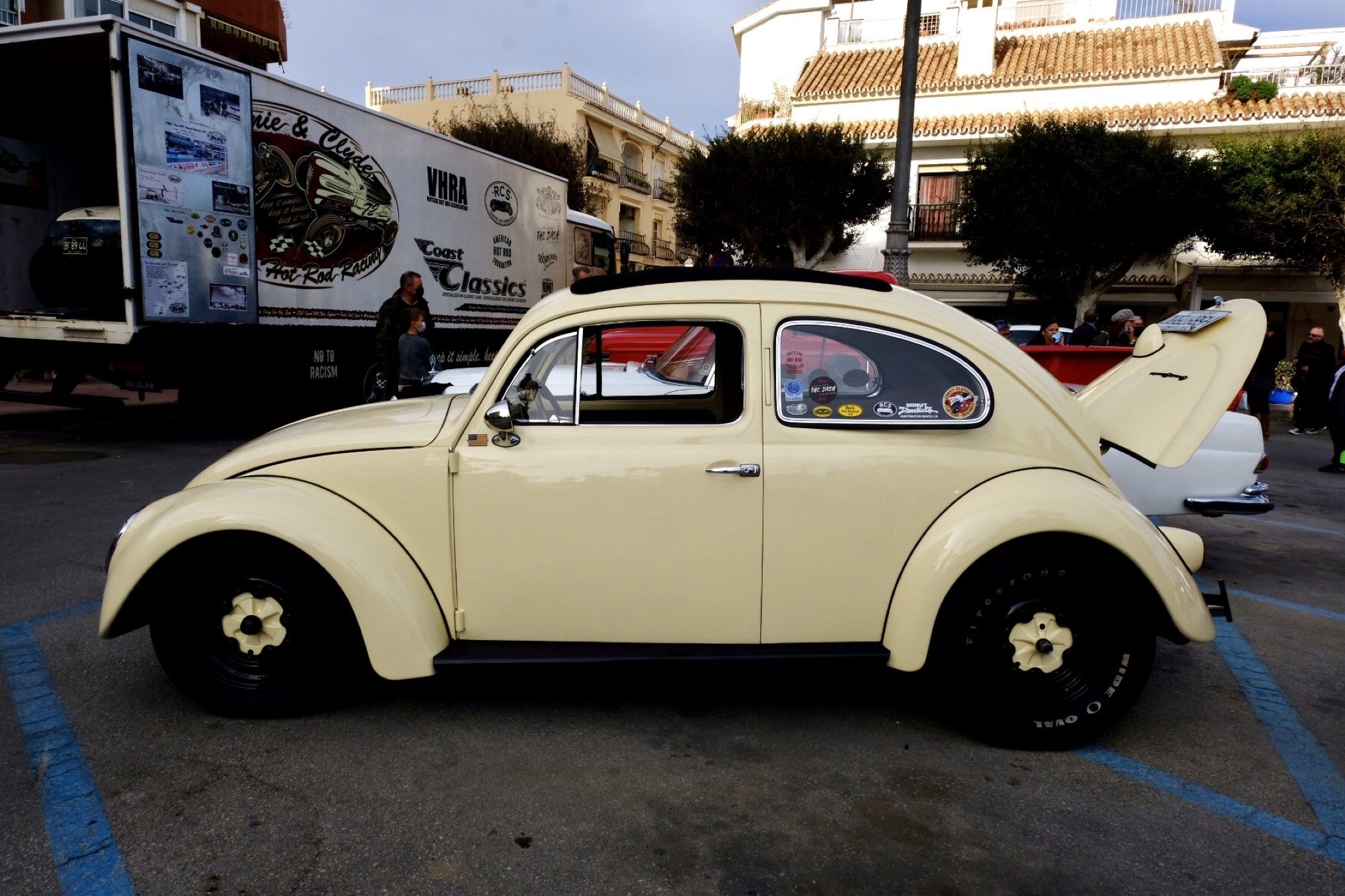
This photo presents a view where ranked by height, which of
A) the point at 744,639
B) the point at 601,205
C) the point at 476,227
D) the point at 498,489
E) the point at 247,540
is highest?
the point at 601,205

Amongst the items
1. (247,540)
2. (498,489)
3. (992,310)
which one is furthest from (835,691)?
(992,310)

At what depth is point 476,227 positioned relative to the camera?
Result: 12.5 m

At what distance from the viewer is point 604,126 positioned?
3803cm

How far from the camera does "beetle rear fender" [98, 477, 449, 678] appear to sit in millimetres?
3031

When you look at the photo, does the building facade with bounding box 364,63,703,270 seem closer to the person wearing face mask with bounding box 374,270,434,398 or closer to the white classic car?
the person wearing face mask with bounding box 374,270,434,398

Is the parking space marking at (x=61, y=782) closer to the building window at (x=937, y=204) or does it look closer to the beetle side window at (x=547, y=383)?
the beetle side window at (x=547, y=383)

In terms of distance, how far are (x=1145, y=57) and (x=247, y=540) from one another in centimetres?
2820

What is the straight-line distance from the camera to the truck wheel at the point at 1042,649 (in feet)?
9.95

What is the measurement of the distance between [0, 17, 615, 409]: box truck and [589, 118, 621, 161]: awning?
27132 millimetres

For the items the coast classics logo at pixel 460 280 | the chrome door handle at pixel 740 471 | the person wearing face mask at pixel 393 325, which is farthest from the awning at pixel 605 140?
the chrome door handle at pixel 740 471

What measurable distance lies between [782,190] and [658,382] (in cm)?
2100

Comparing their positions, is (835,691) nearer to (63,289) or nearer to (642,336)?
(642,336)

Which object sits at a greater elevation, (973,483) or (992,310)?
(992,310)

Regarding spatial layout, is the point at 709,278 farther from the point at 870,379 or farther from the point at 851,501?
the point at 851,501
